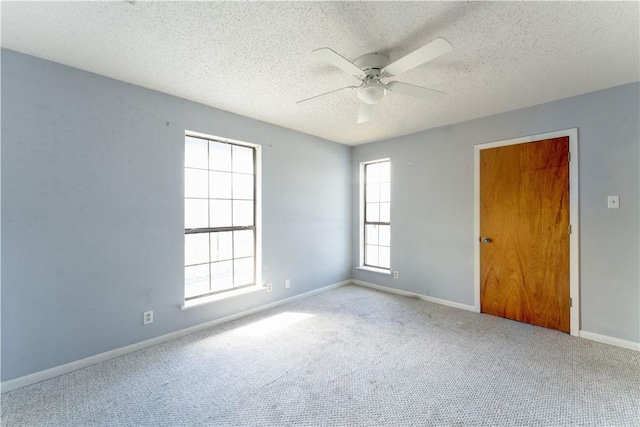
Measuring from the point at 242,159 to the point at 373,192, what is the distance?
2285 mm

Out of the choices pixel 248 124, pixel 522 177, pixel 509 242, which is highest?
pixel 248 124

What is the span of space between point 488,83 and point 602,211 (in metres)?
1.67

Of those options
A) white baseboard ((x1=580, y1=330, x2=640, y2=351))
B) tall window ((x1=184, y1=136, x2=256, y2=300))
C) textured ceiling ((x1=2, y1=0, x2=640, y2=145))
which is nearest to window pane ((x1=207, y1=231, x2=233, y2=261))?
tall window ((x1=184, y1=136, x2=256, y2=300))

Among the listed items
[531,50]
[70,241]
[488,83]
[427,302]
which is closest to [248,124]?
[70,241]

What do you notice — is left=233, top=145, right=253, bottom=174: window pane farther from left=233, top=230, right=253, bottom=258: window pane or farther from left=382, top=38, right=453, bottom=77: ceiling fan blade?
left=382, top=38, right=453, bottom=77: ceiling fan blade

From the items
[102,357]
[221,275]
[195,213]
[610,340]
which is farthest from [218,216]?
[610,340]

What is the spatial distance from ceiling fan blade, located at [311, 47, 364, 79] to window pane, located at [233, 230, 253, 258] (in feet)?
7.58

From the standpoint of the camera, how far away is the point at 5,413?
1.74m

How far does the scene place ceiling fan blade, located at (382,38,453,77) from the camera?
1.52 metres

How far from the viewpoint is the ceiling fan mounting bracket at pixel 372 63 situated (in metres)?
1.99

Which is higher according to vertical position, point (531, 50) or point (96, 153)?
point (531, 50)

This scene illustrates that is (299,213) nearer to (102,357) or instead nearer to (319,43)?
(319,43)

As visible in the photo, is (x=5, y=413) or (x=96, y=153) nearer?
(x=5, y=413)

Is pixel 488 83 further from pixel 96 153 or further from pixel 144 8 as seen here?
pixel 96 153
